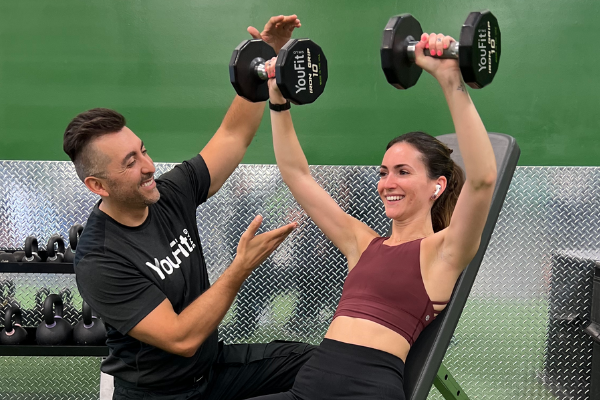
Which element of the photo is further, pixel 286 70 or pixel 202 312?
pixel 202 312

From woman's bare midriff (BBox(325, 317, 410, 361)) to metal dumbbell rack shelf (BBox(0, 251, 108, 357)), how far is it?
4.64ft

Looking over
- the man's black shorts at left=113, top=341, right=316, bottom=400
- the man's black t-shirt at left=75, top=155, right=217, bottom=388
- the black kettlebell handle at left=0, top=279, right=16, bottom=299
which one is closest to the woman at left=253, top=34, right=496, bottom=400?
the man's black shorts at left=113, top=341, right=316, bottom=400

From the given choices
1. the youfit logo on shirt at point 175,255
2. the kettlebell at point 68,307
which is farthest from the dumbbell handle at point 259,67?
the kettlebell at point 68,307

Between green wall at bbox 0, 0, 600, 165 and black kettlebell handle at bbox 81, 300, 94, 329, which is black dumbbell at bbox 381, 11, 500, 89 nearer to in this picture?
green wall at bbox 0, 0, 600, 165

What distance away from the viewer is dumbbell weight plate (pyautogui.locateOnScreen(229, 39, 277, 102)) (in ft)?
6.02

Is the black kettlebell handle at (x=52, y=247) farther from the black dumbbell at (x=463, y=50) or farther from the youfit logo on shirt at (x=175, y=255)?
the black dumbbell at (x=463, y=50)

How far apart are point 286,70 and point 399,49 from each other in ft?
1.07

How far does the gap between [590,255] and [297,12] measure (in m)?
1.99

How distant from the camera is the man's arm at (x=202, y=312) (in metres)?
1.87

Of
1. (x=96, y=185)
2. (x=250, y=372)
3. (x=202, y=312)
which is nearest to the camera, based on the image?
(x=202, y=312)

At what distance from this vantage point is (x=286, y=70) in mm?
1650

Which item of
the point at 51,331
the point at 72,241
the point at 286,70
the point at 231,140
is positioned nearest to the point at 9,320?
the point at 51,331

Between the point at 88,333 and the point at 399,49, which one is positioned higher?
the point at 399,49

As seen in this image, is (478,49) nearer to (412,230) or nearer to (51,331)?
(412,230)
